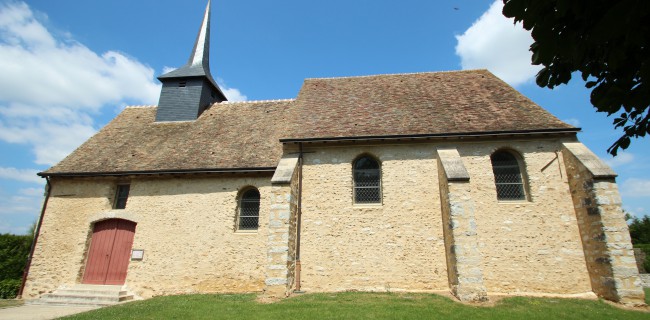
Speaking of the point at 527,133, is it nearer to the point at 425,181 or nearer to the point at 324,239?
the point at 425,181

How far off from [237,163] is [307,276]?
452cm

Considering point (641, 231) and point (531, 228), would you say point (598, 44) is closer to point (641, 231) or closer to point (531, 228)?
point (531, 228)

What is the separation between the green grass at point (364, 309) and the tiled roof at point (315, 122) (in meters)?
4.49

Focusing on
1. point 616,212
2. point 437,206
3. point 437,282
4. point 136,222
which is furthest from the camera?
point 136,222

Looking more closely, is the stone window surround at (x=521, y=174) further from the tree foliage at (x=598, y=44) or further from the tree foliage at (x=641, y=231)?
the tree foliage at (x=641, y=231)

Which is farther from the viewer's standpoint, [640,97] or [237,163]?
[237,163]

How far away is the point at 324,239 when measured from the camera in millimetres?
9625

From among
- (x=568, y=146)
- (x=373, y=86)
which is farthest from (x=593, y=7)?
(x=373, y=86)

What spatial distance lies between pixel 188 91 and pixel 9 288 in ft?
32.4

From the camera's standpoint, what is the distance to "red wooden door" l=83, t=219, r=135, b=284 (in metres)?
10.7

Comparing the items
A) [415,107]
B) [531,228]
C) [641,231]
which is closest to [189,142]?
[415,107]

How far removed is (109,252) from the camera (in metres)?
10.9

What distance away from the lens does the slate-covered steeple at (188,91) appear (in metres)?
14.8

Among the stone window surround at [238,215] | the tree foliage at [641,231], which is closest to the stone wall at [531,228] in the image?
the stone window surround at [238,215]
